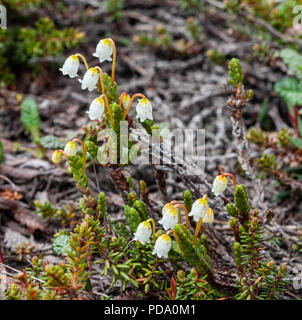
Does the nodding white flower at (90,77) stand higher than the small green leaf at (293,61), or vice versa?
the small green leaf at (293,61)

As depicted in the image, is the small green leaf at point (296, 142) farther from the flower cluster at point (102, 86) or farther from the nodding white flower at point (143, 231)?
the nodding white flower at point (143, 231)

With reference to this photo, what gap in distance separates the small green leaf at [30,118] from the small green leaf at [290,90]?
6.82 feet

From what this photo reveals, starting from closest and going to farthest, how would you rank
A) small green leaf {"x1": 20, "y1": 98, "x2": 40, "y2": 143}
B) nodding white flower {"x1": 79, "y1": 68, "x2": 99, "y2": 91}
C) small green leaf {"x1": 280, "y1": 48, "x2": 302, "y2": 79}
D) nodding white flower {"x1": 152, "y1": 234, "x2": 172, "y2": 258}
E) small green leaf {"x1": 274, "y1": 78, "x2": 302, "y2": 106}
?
nodding white flower {"x1": 152, "y1": 234, "x2": 172, "y2": 258}
nodding white flower {"x1": 79, "y1": 68, "x2": 99, "y2": 91}
small green leaf {"x1": 274, "y1": 78, "x2": 302, "y2": 106}
small green leaf {"x1": 280, "y1": 48, "x2": 302, "y2": 79}
small green leaf {"x1": 20, "y1": 98, "x2": 40, "y2": 143}

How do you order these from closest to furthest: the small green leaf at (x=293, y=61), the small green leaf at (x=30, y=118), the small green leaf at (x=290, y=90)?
the small green leaf at (x=290, y=90)
the small green leaf at (x=293, y=61)
the small green leaf at (x=30, y=118)

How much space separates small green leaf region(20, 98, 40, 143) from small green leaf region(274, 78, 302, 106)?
2.08m

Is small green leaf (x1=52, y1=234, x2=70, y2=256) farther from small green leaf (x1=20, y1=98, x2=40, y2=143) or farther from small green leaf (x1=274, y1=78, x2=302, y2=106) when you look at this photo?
small green leaf (x1=274, y1=78, x2=302, y2=106)

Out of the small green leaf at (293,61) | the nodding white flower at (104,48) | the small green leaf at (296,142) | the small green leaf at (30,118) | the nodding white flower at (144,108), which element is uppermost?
the small green leaf at (293,61)

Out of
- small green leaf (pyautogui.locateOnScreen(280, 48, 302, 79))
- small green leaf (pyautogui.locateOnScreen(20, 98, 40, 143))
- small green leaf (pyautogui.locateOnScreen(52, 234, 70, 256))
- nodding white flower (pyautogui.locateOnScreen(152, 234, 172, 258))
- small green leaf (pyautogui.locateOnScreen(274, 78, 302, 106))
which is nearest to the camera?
nodding white flower (pyautogui.locateOnScreen(152, 234, 172, 258))

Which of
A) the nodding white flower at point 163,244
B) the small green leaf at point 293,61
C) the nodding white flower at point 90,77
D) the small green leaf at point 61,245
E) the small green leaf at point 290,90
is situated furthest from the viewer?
the small green leaf at point 293,61

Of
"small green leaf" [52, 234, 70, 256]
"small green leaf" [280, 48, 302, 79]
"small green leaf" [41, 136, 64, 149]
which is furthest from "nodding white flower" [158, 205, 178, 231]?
"small green leaf" [280, 48, 302, 79]

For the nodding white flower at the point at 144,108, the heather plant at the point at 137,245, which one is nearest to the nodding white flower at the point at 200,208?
the heather plant at the point at 137,245

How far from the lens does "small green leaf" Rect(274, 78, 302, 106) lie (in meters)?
2.99

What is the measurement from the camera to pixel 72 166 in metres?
2.04

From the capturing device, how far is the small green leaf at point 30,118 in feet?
10.6
